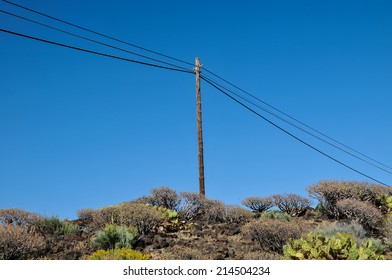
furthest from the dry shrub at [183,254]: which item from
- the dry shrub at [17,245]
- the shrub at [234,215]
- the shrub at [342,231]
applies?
the shrub at [234,215]

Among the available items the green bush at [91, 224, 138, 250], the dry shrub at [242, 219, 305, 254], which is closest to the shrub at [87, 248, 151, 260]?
the green bush at [91, 224, 138, 250]

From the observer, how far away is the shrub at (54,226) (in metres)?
15.6

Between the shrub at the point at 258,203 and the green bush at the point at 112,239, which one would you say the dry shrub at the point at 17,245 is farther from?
the shrub at the point at 258,203

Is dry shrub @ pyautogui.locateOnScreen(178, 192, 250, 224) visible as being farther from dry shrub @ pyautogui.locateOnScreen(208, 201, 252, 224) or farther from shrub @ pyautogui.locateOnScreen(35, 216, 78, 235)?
shrub @ pyautogui.locateOnScreen(35, 216, 78, 235)

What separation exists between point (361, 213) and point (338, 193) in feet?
6.27

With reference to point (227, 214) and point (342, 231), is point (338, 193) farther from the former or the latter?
point (342, 231)

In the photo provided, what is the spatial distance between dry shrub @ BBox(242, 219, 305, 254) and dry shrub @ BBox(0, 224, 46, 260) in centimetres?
567

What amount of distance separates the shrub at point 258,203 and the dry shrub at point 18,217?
8710 mm

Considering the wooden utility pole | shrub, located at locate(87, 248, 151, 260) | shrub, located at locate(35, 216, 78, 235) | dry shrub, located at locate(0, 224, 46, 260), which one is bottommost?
shrub, located at locate(87, 248, 151, 260)

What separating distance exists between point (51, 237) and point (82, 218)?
398 cm

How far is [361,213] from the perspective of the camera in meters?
17.3

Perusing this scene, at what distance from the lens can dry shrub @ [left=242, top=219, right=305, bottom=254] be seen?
13.1m
